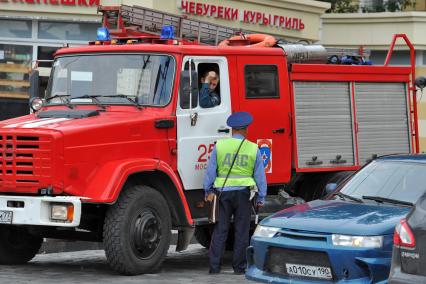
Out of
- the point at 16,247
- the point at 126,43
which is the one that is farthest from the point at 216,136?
the point at 16,247

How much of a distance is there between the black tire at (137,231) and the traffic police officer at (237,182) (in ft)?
1.95

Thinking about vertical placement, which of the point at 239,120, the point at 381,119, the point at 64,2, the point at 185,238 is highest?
the point at 64,2

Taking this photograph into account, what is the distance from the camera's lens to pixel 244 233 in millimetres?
11180

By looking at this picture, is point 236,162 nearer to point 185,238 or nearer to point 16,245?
point 185,238

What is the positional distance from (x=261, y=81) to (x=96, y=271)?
10.0 feet

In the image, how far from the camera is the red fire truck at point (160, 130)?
1054 centimetres

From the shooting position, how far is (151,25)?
43.9ft

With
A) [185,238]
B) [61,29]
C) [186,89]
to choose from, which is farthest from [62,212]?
[61,29]

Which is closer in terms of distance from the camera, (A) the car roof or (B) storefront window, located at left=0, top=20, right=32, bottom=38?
(A) the car roof

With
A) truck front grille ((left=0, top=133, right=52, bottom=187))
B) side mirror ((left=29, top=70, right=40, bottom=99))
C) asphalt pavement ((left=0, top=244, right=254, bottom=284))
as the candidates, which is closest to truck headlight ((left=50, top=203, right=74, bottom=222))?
truck front grille ((left=0, top=133, right=52, bottom=187))

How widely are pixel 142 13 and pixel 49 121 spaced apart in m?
2.85

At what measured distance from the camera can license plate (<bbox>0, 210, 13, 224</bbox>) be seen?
10.5 metres

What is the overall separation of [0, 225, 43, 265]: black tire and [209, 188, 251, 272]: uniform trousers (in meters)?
2.26

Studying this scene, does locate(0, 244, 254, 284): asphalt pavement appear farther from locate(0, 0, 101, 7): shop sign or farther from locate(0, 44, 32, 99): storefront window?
locate(0, 44, 32, 99): storefront window
